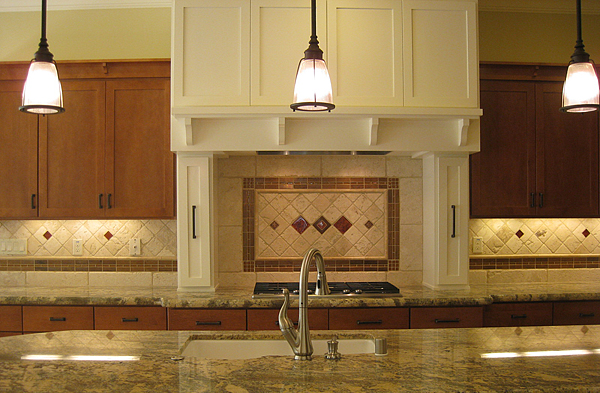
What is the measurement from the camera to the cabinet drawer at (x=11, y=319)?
3.10m

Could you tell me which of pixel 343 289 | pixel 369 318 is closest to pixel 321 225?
pixel 343 289

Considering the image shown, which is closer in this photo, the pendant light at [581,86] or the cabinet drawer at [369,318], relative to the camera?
the pendant light at [581,86]

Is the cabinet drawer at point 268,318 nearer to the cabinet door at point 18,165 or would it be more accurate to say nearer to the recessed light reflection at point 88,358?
the recessed light reflection at point 88,358

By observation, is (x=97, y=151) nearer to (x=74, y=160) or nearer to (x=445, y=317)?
(x=74, y=160)

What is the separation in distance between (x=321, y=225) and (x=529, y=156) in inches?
62.0

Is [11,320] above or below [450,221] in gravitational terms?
below

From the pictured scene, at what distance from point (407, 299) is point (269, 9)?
207 centimetres

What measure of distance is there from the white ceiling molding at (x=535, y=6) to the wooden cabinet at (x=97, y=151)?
2522mm

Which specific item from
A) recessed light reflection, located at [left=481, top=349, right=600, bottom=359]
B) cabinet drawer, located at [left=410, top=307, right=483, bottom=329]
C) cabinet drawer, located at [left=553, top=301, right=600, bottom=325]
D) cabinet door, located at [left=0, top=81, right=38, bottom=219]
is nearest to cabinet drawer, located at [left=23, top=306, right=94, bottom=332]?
cabinet door, located at [left=0, top=81, right=38, bottom=219]

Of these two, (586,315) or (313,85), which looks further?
(586,315)

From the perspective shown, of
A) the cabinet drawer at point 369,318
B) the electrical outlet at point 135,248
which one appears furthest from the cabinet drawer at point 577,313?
the electrical outlet at point 135,248

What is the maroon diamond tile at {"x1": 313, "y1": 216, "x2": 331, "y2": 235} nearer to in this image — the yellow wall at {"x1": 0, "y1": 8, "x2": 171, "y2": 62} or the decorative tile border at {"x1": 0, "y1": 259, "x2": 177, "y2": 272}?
the decorative tile border at {"x1": 0, "y1": 259, "x2": 177, "y2": 272}

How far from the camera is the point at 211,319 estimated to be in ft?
9.91

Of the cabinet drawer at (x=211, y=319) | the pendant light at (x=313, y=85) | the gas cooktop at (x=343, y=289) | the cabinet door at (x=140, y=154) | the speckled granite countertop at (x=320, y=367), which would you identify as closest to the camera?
the speckled granite countertop at (x=320, y=367)
